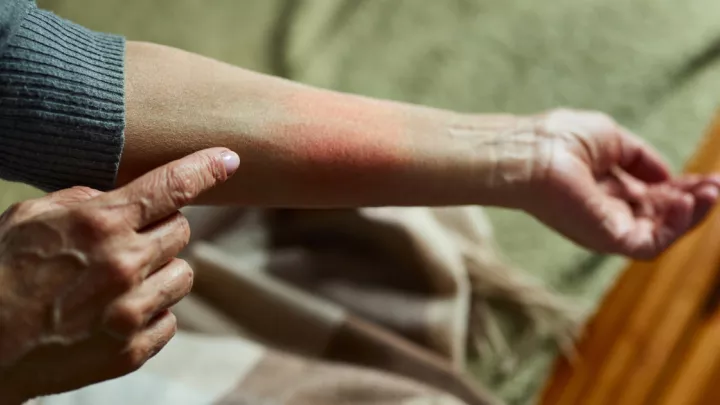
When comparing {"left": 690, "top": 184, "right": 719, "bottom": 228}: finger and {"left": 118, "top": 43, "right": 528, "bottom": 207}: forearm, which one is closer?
{"left": 118, "top": 43, "right": 528, "bottom": 207}: forearm

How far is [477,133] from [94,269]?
0.50m

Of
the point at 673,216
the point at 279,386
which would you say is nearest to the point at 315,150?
A: the point at 279,386

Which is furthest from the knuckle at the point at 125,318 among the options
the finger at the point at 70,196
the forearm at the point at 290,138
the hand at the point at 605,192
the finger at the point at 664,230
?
the finger at the point at 664,230

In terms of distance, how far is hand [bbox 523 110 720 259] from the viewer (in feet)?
2.75

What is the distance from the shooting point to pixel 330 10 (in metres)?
1.32

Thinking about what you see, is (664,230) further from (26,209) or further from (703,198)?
(26,209)

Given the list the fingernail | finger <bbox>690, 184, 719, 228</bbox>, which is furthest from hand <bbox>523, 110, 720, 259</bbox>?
the fingernail

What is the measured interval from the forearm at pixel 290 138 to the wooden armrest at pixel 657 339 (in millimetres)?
394

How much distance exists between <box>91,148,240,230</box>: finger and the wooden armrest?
2.30ft

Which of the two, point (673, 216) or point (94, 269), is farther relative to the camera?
point (673, 216)

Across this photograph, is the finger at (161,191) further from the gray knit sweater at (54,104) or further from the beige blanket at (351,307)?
the beige blanket at (351,307)

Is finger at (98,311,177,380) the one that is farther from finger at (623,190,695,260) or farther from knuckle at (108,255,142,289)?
finger at (623,190,695,260)

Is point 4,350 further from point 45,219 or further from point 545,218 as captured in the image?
point 545,218

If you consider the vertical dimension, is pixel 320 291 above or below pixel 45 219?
below
